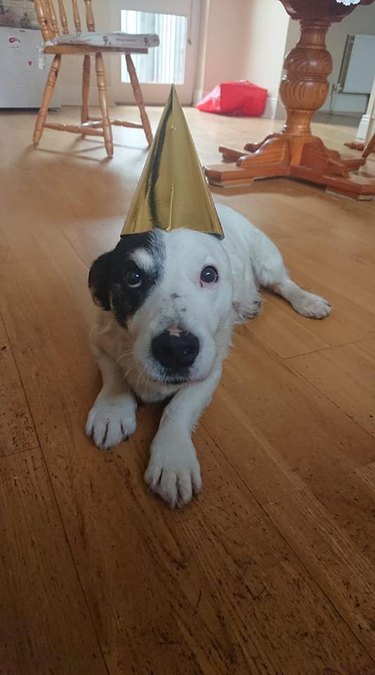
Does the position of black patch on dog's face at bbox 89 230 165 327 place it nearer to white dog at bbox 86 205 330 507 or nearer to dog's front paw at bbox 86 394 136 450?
white dog at bbox 86 205 330 507

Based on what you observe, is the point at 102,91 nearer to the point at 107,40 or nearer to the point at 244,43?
the point at 107,40

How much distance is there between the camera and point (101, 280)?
3.45 feet

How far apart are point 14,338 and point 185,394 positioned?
0.52 m

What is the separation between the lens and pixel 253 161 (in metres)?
2.96

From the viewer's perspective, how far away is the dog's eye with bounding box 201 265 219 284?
0.99 m

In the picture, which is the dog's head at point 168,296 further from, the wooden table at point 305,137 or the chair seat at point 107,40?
the chair seat at point 107,40

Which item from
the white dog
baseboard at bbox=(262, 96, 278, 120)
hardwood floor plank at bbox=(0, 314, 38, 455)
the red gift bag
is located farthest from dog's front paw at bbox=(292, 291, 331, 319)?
baseboard at bbox=(262, 96, 278, 120)

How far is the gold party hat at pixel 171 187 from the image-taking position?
39.5 inches

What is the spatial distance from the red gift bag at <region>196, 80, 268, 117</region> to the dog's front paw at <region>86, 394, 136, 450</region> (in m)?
5.69

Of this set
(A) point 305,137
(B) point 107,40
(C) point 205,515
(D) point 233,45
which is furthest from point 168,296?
(D) point 233,45

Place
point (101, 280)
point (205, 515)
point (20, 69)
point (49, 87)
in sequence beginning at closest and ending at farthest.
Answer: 1. point (205, 515)
2. point (101, 280)
3. point (49, 87)
4. point (20, 69)

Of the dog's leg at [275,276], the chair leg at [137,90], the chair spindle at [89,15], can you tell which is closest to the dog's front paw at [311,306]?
the dog's leg at [275,276]

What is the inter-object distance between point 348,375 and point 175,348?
0.56 meters

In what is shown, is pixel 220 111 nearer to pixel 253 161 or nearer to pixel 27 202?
pixel 253 161
